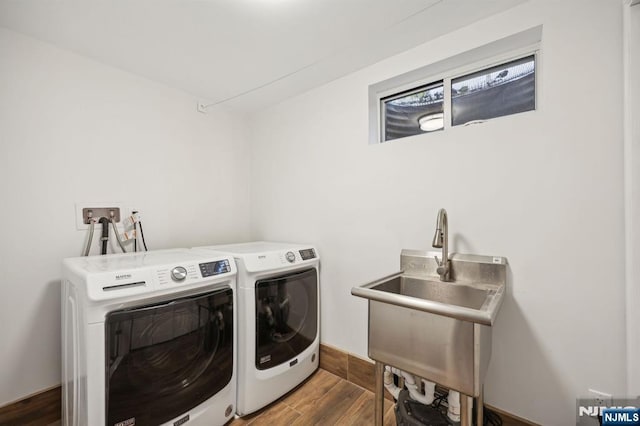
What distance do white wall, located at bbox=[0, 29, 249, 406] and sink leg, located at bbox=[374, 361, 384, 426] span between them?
5.51 ft

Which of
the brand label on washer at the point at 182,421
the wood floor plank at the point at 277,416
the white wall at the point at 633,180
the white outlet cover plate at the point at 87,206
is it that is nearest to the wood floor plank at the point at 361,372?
the wood floor plank at the point at 277,416

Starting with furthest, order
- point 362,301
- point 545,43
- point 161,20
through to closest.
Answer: point 362,301
point 161,20
point 545,43

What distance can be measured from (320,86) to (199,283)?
164 centimetres

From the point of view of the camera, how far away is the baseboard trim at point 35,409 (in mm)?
1307

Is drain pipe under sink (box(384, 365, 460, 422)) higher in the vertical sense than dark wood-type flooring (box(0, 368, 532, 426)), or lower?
higher

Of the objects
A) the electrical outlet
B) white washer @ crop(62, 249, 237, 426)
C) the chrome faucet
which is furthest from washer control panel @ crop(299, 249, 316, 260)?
the electrical outlet

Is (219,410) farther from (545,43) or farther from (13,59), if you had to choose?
(545,43)

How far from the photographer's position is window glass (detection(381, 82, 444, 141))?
1.65m

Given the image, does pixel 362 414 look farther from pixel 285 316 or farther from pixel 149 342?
pixel 149 342

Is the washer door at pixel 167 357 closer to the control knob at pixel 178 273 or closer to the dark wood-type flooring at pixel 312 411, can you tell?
the control knob at pixel 178 273

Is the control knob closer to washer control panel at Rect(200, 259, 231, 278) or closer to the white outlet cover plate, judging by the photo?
washer control panel at Rect(200, 259, 231, 278)

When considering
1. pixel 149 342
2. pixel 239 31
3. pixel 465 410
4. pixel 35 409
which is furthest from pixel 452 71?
pixel 35 409

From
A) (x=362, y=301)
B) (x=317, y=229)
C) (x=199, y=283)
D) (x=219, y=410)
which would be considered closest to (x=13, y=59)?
(x=199, y=283)

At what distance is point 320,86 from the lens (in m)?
2.01
